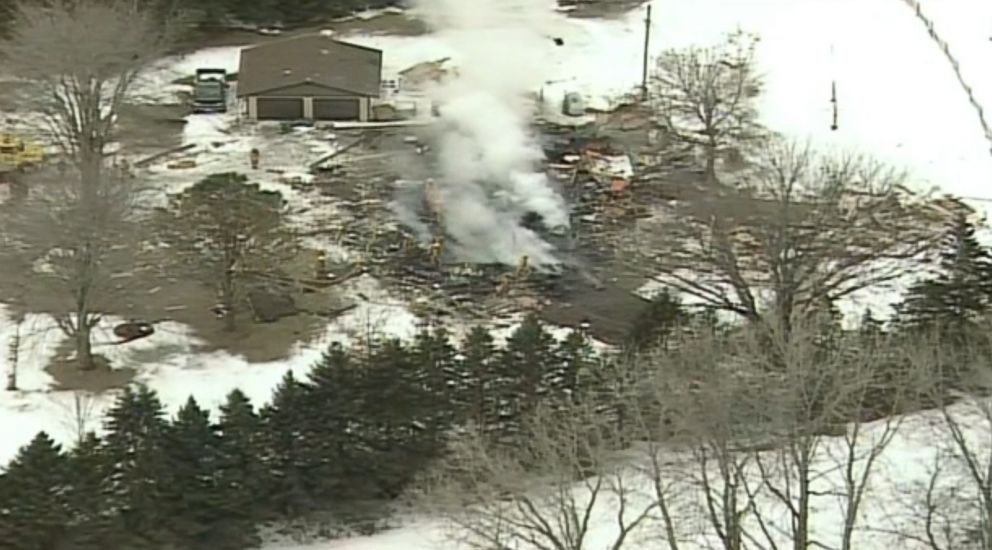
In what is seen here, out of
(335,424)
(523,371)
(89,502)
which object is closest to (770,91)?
(523,371)

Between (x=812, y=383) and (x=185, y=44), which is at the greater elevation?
(x=185, y=44)

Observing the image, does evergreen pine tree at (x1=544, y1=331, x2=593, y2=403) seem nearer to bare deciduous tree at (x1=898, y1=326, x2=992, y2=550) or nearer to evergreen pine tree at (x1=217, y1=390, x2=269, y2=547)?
evergreen pine tree at (x1=217, y1=390, x2=269, y2=547)

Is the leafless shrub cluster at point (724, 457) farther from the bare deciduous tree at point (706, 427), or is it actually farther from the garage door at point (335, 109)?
A: the garage door at point (335, 109)

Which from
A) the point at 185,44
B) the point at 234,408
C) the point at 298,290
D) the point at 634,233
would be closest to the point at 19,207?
the point at 298,290

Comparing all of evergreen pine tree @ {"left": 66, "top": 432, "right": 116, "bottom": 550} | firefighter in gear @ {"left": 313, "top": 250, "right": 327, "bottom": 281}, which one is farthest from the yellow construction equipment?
evergreen pine tree @ {"left": 66, "top": 432, "right": 116, "bottom": 550}

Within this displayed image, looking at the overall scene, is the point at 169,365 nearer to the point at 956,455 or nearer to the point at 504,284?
the point at 504,284

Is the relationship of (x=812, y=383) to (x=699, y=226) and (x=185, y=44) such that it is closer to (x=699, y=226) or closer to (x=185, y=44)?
(x=699, y=226)

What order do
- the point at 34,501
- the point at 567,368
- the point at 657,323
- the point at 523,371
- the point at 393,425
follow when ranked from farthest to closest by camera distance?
the point at 657,323
the point at 567,368
the point at 523,371
the point at 393,425
the point at 34,501
